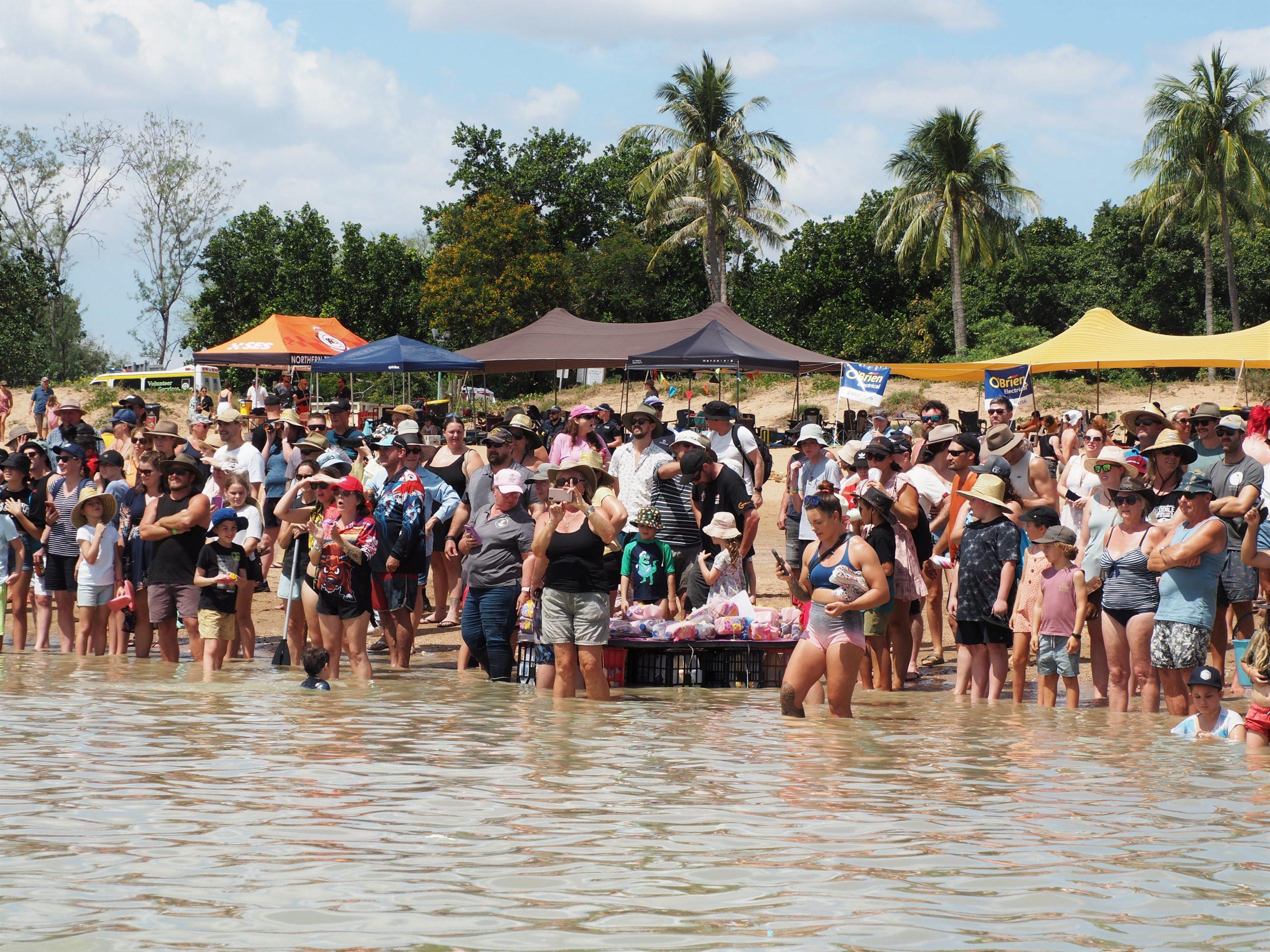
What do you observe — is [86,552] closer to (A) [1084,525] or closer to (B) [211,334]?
(A) [1084,525]

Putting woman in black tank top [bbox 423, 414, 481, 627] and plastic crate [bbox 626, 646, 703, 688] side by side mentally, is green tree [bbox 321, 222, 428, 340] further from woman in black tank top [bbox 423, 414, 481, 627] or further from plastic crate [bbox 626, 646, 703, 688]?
plastic crate [bbox 626, 646, 703, 688]

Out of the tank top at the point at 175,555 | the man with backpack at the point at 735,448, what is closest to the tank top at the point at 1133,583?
the man with backpack at the point at 735,448

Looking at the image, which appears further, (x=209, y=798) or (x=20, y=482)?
(x=20, y=482)

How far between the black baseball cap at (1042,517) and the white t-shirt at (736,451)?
2.49m

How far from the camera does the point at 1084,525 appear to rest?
8836mm

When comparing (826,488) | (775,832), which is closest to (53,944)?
(775,832)

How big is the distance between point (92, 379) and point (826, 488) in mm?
34861

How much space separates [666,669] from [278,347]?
21.1m

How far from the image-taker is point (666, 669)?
386 inches

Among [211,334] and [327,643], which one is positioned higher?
[211,334]

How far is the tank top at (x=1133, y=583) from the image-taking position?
8.29 meters

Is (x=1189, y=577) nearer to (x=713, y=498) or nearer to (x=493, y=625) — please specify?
(x=713, y=498)

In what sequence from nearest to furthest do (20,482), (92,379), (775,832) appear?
(775,832)
(20,482)
(92,379)

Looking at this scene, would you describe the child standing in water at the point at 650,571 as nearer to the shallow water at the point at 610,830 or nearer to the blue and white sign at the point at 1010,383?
the shallow water at the point at 610,830
